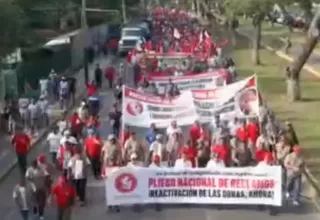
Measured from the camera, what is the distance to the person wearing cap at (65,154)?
19.3 meters

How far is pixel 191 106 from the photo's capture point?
2436 centimetres

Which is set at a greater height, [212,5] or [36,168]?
[36,168]

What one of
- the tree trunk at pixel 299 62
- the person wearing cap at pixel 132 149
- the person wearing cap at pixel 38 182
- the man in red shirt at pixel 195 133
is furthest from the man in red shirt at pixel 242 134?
the tree trunk at pixel 299 62

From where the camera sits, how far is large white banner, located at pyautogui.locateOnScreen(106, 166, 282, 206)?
61.7 ft

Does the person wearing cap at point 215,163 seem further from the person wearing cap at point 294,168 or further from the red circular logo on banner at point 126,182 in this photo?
the red circular logo on banner at point 126,182

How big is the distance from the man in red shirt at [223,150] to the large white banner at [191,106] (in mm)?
4467

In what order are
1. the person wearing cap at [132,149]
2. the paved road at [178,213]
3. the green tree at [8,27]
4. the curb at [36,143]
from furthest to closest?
the green tree at [8,27]
the curb at [36,143]
the person wearing cap at [132,149]
the paved road at [178,213]

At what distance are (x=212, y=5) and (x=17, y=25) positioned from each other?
79109mm

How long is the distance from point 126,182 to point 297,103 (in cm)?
1830

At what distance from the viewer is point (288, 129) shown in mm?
20219

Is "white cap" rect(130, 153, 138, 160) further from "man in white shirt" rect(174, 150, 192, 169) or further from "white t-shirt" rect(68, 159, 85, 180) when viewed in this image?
"white t-shirt" rect(68, 159, 85, 180)

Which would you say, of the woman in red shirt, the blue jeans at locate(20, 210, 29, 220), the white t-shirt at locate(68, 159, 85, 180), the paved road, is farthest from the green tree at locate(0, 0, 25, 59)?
the blue jeans at locate(20, 210, 29, 220)

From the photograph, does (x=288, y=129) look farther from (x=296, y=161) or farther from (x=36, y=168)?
(x=36, y=168)

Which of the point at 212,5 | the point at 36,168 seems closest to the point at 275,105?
the point at 36,168
